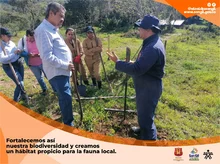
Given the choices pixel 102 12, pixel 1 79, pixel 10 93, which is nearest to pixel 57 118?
pixel 10 93

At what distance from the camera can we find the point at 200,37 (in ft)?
55.9

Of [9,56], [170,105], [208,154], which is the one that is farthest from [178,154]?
[9,56]

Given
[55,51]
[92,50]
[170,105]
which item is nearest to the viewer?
[55,51]

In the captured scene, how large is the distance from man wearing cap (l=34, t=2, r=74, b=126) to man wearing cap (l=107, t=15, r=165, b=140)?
70cm

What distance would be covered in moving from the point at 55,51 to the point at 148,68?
128cm

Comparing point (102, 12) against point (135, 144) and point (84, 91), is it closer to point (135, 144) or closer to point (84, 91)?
point (84, 91)

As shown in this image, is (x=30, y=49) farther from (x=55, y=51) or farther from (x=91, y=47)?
(x=55, y=51)

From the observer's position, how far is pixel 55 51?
3041 mm

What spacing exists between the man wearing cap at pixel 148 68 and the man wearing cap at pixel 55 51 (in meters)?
0.70

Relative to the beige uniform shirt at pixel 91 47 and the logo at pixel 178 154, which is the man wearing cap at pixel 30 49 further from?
the logo at pixel 178 154

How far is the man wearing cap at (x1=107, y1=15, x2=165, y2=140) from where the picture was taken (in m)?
2.80

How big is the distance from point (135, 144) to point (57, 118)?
1843mm

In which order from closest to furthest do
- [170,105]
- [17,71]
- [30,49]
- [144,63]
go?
[144,63], [17,71], [30,49], [170,105]

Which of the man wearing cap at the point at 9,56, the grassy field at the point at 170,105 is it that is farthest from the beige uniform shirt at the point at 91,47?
the man wearing cap at the point at 9,56
